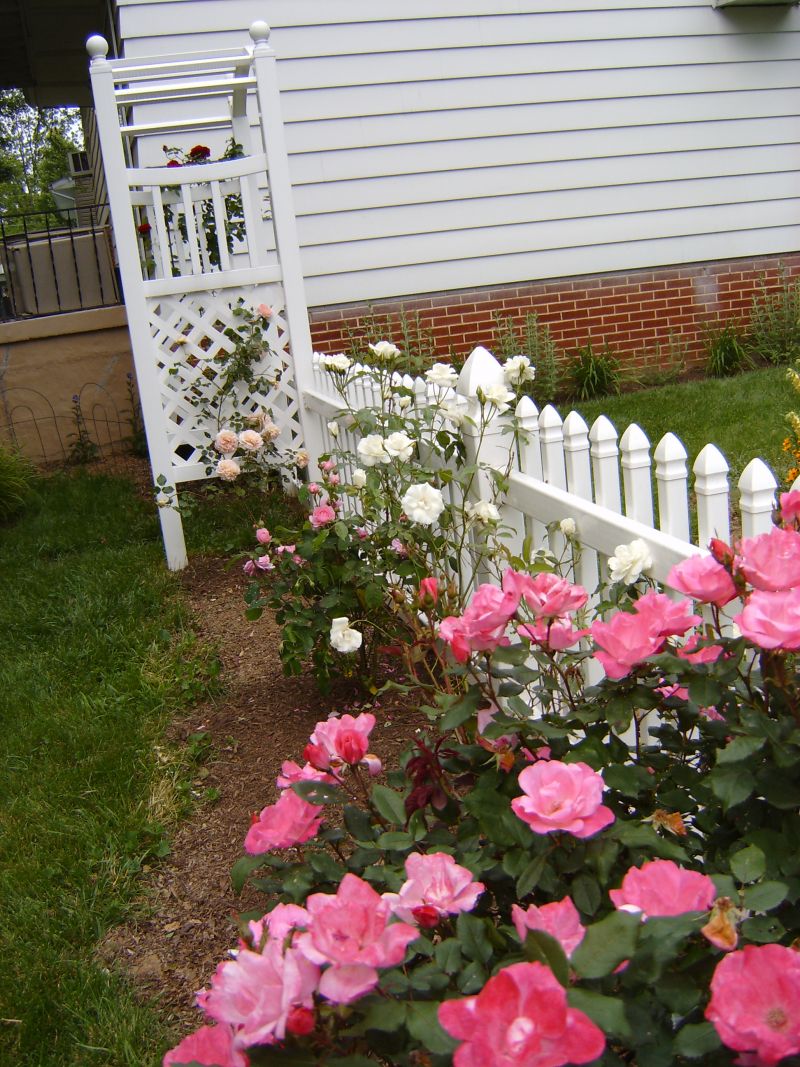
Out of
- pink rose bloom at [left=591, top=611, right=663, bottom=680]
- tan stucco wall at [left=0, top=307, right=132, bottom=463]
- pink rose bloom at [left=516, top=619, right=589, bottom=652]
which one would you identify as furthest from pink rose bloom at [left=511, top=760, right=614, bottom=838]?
tan stucco wall at [left=0, top=307, right=132, bottom=463]

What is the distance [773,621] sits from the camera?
1.02 meters

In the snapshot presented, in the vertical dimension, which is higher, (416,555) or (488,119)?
(488,119)

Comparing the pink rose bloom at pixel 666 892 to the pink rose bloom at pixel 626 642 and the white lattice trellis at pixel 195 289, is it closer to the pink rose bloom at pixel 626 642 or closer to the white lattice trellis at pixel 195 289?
the pink rose bloom at pixel 626 642

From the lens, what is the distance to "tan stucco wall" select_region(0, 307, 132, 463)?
7.35m

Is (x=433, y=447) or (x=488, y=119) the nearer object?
(x=433, y=447)

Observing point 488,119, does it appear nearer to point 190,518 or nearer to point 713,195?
point 713,195

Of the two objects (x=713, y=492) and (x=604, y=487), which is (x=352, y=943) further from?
(x=604, y=487)

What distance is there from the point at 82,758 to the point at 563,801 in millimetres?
2239

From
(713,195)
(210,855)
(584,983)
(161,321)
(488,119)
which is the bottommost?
(210,855)

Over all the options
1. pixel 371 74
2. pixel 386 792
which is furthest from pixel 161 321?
pixel 386 792

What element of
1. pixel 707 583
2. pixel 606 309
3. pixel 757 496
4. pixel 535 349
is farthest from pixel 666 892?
pixel 606 309

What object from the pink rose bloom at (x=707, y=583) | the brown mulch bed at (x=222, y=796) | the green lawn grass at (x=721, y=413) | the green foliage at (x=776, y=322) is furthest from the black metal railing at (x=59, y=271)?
the pink rose bloom at (x=707, y=583)

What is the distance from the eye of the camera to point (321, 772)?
1311mm

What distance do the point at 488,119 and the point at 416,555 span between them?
521 centimetres
